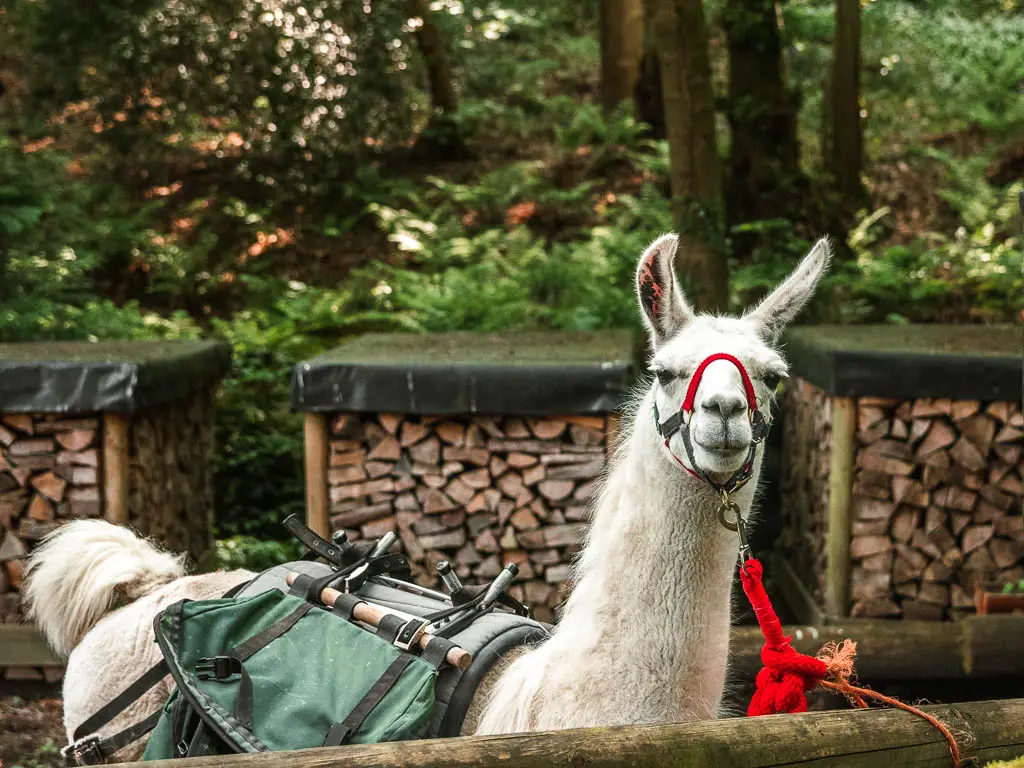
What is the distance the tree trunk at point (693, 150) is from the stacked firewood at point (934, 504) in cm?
216

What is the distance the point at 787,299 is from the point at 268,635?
1.83m

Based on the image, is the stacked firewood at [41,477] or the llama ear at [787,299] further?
the stacked firewood at [41,477]

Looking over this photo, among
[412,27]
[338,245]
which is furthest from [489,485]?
[412,27]

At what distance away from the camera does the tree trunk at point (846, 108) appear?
1080 centimetres

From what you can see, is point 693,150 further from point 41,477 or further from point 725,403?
point 725,403

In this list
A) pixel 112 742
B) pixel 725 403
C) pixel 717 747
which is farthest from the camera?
pixel 112 742

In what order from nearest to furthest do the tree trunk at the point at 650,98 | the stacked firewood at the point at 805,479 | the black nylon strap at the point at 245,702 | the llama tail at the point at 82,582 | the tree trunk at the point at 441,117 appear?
the black nylon strap at the point at 245,702, the llama tail at the point at 82,582, the stacked firewood at the point at 805,479, the tree trunk at the point at 650,98, the tree trunk at the point at 441,117

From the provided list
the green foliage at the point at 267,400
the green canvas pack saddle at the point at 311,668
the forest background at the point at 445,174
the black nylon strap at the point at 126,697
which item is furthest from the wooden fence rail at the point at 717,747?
the green foliage at the point at 267,400

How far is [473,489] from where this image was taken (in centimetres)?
555

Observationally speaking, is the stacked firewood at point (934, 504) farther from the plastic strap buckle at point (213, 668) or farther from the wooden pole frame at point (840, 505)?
the plastic strap buckle at point (213, 668)

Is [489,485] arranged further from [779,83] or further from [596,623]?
[779,83]

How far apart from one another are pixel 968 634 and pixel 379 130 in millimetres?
10075

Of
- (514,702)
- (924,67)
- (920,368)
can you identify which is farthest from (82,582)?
(924,67)

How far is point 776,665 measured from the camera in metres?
2.56
